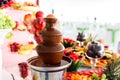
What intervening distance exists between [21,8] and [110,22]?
2.05 metres

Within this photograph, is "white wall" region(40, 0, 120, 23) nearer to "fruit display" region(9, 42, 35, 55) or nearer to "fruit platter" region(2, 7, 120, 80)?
"fruit platter" region(2, 7, 120, 80)

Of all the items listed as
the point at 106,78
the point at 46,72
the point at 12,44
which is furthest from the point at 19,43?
the point at 46,72

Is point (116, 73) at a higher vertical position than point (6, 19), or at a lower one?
lower

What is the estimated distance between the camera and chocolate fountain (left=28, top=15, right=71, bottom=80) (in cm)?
62

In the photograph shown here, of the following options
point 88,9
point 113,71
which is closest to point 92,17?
point 88,9

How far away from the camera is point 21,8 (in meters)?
1.77

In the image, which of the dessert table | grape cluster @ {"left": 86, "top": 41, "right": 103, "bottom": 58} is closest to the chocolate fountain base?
→ grape cluster @ {"left": 86, "top": 41, "right": 103, "bottom": 58}

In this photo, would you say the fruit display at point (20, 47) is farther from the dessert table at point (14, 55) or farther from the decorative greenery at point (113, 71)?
the decorative greenery at point (113, 71)

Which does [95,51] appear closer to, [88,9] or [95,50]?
[95,50]

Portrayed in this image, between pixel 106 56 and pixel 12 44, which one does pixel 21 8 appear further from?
pixel 106 56

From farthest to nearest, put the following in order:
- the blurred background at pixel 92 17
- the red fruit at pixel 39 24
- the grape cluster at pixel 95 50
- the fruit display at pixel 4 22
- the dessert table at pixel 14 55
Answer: the blurred background at pixel 92 17 < the dessert table at pixel 14 55 < the red fruit at pixel 39 24 < the grape cluster at pixel 95 50 < the fruit display at pixel 4 22

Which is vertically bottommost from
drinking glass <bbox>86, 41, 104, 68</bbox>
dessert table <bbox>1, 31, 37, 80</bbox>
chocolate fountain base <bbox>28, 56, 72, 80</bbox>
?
dessert table <bbox>1, 31, 37, 80</bbox>

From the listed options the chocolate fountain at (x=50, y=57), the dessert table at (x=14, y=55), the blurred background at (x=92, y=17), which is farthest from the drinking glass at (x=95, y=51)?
the blurred background at (x=92, y=17)

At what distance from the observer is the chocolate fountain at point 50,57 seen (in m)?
0.62
